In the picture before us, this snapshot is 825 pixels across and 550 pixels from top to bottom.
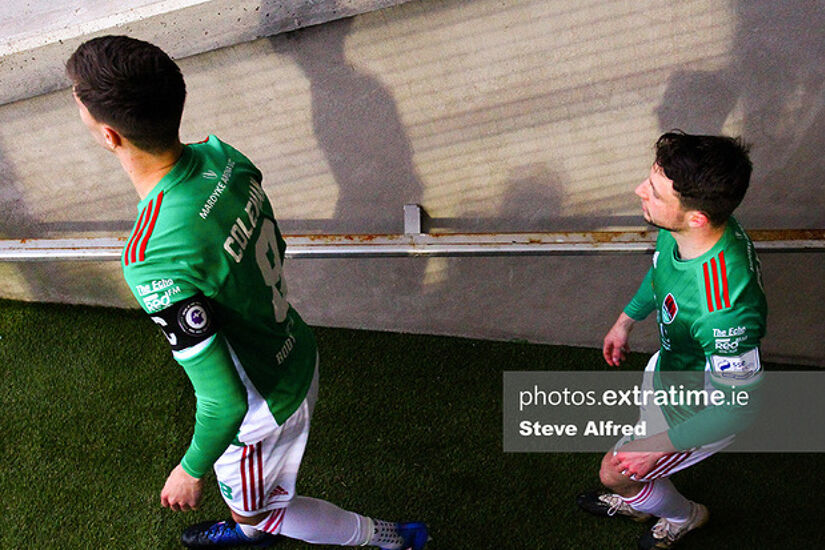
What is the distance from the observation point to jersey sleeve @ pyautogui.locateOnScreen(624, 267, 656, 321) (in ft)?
6.64

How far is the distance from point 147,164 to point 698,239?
1.25m

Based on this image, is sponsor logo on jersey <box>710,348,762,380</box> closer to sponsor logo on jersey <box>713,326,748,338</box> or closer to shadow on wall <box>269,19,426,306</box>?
sponsor logo on jersey <box>713,326,748,338</box>

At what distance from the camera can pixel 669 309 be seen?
1803mm

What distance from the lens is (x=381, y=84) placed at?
7.32ft

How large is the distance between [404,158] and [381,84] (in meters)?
0.29

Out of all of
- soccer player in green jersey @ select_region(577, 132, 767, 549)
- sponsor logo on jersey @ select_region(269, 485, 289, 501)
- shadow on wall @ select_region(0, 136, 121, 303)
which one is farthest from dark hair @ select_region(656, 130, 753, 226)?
shadow on wall @ select_region(0, 136, 121, 303)

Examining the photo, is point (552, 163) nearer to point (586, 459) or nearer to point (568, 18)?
point (568, 18)

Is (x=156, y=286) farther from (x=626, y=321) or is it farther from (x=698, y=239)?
(x=626, y=321)

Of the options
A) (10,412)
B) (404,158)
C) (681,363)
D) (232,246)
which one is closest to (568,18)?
(404,158)

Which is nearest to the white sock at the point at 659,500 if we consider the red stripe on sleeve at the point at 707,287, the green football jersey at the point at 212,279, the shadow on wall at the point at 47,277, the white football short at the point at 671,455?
the white football short at the point at 671,455

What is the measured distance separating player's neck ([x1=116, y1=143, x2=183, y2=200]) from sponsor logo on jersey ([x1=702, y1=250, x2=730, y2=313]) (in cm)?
120

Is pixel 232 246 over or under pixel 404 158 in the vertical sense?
over

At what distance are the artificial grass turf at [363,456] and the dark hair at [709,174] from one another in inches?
50.2

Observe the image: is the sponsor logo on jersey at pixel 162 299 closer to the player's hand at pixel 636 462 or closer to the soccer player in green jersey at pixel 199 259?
the soccer player in green jersey at pixel 199 259
